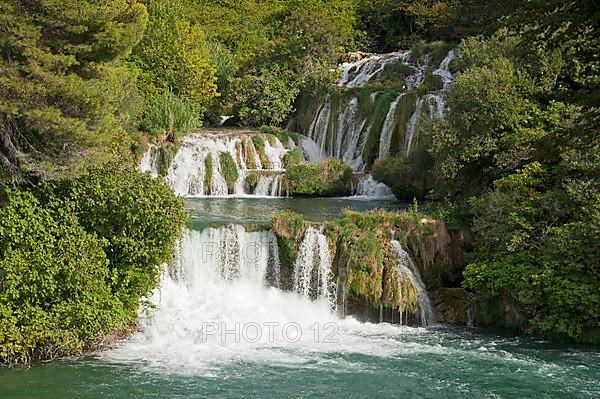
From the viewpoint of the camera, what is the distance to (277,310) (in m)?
15.6

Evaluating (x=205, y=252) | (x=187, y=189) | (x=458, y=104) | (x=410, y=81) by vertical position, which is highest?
(x=410, y=81)

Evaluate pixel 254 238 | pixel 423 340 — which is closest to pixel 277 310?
pixel 254 238

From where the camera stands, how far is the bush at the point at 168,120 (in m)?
26.2

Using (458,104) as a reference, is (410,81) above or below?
above

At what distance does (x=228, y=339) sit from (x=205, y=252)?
287 cm

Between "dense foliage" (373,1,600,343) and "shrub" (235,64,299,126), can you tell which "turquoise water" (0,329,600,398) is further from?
"shrub" (235,64,299,126)

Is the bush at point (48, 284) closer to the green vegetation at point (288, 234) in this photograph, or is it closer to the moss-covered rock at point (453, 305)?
the green vegetation at point (288, 234)

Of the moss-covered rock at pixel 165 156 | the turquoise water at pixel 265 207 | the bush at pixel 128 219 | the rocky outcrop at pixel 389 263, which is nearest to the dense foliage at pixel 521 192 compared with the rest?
the rocky outcrop at pixel 389 263

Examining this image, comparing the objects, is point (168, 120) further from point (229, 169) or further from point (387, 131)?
point (387, 131)

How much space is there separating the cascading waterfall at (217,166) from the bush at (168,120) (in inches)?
17.3

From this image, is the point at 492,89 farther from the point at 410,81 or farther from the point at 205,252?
the point at 410,81

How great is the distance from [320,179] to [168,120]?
578cm

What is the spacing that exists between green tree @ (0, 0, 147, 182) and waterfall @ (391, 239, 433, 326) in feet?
20.8

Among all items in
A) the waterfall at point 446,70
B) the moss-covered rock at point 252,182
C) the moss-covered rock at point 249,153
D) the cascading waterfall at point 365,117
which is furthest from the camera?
the waterfall at point 446,70
